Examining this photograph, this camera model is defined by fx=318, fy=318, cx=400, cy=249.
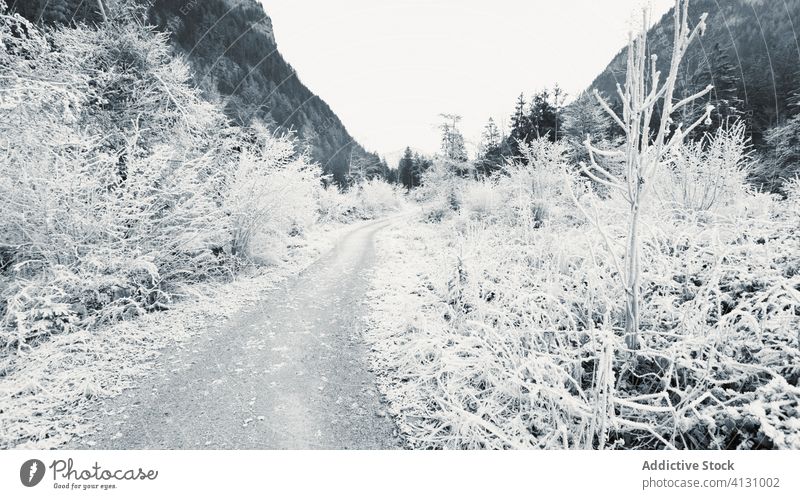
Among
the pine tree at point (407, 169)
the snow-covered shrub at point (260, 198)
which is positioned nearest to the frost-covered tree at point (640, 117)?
the snow-covered shrub at point (260, 198)

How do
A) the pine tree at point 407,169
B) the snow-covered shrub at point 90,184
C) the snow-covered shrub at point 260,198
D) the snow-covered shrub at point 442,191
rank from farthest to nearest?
the pine tree at point 407,169 → the snow-covered shrub at point 442,191 → the snow-covered shrub at point 260,198 → the snow-covered shrub at point 90,184

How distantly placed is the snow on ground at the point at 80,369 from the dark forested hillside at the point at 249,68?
101 feet

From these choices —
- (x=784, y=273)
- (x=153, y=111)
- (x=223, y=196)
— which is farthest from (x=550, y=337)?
(x=153, y=111)

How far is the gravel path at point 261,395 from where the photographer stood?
270cm

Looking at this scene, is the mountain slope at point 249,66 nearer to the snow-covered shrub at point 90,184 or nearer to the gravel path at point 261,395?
the snow-covered shrub at point 90,184

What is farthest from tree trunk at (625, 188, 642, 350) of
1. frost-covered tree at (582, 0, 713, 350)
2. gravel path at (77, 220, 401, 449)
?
gravel path at (77, 220, 401, 449)

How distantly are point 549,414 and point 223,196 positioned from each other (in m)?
8.19
